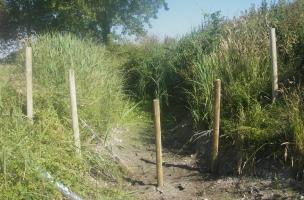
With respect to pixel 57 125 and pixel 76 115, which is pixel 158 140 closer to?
pixel 76 115

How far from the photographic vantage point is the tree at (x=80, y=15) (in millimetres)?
20797

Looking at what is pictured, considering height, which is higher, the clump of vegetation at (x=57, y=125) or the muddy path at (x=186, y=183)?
the clump of vegetation at (x=57, y=125)

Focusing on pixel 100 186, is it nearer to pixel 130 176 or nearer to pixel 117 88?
pixel 130 176

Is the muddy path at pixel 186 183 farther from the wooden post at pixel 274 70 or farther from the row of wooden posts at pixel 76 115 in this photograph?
the wooden post at pixel 274 70

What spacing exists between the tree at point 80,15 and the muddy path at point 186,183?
542 inches

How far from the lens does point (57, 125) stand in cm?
647

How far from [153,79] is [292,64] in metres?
4.14

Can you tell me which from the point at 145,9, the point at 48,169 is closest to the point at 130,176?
the point at 48,169

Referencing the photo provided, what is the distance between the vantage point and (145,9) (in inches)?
989

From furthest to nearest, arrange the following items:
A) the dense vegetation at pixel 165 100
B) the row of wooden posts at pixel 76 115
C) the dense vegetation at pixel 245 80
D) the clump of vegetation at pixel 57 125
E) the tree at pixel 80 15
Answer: the tree at pixel 80 15
the dense vegetation at pixel 245 80
the row of wooden posts at pixel 76 115
the dense vegetation at pixel 165 100
the clump of vegetation at pixel 57 125

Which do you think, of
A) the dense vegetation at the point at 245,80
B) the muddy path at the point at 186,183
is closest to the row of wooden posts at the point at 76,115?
the muddy path at the point at 186,183

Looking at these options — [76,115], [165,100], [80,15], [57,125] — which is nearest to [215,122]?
[76,115]

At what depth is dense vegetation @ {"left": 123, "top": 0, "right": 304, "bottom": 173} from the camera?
265 inches

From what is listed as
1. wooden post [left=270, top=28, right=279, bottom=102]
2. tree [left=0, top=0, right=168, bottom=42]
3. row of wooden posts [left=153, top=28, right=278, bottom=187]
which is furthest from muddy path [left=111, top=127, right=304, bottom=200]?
tree [left=0, top=0, right=168, bottom=42]
